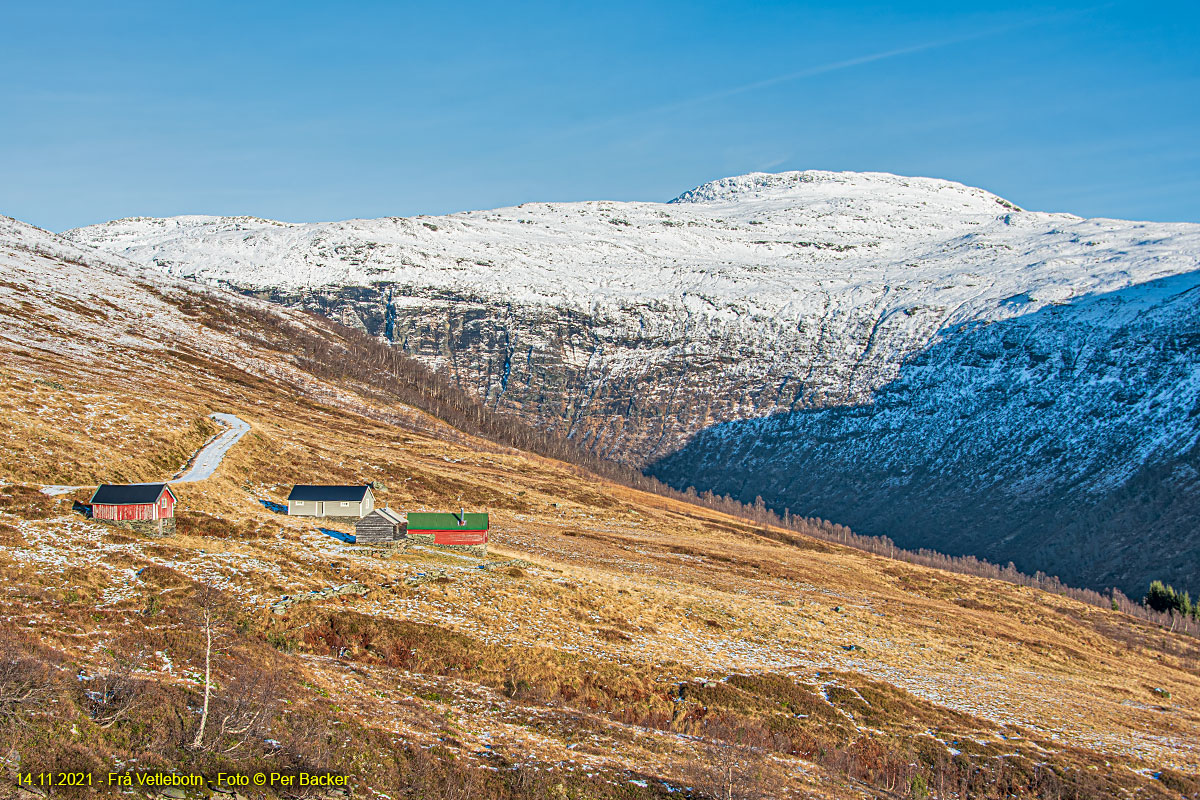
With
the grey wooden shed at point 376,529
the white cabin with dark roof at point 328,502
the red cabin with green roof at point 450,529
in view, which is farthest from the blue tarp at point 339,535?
the red cabin with green roof at point 450,529

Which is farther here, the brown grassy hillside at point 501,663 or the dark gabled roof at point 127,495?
the dark gabled roof at point 127,495

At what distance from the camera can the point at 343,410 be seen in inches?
6772

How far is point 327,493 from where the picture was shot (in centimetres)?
7150

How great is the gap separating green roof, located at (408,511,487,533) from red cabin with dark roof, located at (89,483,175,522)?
2344 cm

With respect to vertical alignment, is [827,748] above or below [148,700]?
below

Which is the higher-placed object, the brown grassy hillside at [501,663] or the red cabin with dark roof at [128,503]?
the red cabin with dark roof at [128,503]

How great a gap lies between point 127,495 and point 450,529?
1084 inches

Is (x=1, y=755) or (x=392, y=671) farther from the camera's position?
(x=392, y=671)

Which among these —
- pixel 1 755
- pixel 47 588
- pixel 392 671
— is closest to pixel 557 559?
pixel 392 671

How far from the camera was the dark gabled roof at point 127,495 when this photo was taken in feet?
165

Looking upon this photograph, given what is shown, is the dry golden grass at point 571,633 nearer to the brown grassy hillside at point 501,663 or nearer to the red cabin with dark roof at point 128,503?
the brown grassy hillside at point 501,663

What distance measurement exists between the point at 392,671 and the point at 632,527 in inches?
3325

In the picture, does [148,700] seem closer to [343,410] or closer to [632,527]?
[632,527]

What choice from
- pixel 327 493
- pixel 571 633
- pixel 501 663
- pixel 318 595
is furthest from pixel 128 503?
pixel 571 633
